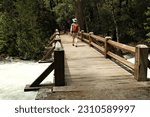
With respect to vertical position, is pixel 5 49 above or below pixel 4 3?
below

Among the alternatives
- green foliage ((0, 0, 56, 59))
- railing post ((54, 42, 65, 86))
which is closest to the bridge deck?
railing post ((54, 42, 65, 86))

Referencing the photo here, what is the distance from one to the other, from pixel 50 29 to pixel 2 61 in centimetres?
1161

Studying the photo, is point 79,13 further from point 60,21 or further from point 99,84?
point 99,84

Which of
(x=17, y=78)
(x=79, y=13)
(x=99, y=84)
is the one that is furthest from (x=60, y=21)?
(x=99, y=84)

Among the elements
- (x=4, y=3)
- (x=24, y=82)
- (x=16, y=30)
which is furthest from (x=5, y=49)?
(x=24, y=82)

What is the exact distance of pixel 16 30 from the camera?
29.2 meters

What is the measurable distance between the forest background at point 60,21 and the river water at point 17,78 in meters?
2.99

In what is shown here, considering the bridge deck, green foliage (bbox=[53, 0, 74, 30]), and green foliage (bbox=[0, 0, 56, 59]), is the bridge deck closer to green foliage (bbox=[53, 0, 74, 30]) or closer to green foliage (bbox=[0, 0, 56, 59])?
green foliage (bbox=[0, 0, 56, 59])

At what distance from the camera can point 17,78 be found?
18953 millimetres

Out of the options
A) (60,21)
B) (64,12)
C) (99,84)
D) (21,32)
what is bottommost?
(99,84)

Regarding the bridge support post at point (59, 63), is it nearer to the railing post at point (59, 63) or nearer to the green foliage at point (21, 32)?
the railing post at point (59, 63)

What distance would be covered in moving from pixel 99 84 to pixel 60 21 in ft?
96.3

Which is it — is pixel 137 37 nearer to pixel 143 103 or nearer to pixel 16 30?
pixel 16 30

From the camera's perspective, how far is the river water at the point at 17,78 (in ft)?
50.0
